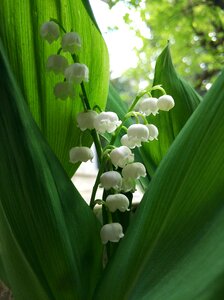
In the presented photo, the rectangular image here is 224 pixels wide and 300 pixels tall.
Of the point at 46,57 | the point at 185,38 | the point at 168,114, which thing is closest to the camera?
the point at 46,57

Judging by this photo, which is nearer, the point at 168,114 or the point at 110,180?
the point at 110,180

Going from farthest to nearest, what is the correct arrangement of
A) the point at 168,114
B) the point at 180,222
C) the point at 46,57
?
the point at 168,114 < the point at 46,57 < the point at 180,222

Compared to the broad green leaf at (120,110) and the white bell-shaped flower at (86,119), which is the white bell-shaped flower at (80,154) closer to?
the white bell-shaped flower at (86,119)

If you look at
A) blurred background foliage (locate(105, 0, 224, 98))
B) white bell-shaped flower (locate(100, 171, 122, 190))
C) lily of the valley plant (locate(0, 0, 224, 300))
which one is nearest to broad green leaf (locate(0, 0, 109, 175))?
lily of the valley plant (locate(0, 0, 224, 300))

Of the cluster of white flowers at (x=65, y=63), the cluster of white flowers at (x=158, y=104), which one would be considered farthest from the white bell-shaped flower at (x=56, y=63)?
the cluster of white flowers at (x=158, y=104)

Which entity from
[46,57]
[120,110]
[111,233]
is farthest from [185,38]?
[111,233]

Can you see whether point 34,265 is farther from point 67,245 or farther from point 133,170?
point 133,170

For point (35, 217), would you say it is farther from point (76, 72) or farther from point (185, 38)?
point (185, 38)
